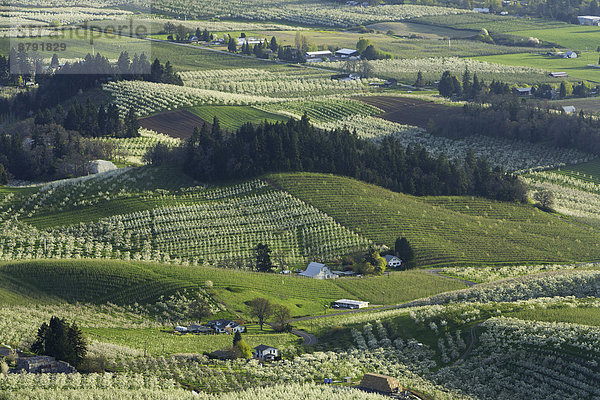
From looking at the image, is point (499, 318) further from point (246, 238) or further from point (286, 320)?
point (246, 238)

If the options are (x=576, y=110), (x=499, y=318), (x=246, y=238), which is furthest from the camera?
(x=576, y=110)

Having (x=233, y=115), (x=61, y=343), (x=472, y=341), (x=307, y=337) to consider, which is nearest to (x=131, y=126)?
(x=233, y=115)

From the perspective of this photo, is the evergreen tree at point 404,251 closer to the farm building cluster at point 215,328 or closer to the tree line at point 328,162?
the tree line at point 328,162

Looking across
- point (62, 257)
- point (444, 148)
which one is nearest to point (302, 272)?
point (62, 257)

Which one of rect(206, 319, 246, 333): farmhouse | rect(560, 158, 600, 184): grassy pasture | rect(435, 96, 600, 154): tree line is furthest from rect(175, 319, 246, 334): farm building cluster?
rect(435, 96, 600, 154): tree line

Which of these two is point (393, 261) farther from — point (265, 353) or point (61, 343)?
point (61, 343)

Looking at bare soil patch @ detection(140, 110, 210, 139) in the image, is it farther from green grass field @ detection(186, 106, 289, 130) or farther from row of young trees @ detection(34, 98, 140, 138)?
row of young trees @ detection(34, 98, 140, 138)
